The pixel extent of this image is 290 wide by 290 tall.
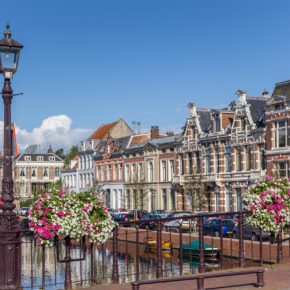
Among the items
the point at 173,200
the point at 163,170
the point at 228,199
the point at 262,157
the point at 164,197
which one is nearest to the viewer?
the point at 262,157

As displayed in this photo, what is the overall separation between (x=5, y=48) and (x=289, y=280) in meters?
10.2

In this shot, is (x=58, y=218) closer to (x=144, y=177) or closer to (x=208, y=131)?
(x=208, y=131)

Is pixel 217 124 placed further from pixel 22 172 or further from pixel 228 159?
pixel 22 172

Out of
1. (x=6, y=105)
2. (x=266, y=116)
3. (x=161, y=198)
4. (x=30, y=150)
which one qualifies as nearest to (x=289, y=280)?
(x=6, y=105)

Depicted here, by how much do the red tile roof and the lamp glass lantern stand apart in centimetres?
7346

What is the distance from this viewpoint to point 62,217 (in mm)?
14836

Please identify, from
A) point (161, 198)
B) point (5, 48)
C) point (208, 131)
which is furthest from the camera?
point (161, 198)

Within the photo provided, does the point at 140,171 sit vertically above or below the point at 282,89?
below

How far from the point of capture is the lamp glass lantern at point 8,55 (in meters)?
12.2

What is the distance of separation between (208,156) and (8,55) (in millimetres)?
44312

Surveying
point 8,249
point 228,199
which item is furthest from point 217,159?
point 8,249

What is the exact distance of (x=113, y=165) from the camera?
249ft

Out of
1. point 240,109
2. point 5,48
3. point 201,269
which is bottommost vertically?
point 201,269

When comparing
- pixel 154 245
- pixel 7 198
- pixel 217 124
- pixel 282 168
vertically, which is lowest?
pixel 154 245
